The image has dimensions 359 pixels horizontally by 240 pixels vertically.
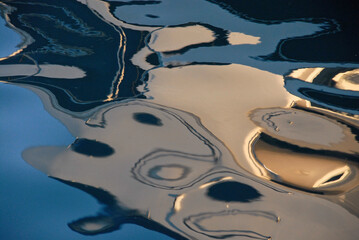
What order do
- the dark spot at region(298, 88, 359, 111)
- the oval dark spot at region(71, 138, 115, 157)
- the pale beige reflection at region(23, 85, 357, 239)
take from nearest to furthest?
the pale beige reflection at region(23, 85, 357, 239)
the oval dark spot at region(71, 138, 115, 157)
the dark spot at region(298, 88, 359, 111)

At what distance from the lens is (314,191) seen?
656 millimetres

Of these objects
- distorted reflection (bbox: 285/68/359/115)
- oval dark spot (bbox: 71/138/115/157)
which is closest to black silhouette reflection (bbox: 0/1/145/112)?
oval dark spot (bbox: 71/138/115/157)

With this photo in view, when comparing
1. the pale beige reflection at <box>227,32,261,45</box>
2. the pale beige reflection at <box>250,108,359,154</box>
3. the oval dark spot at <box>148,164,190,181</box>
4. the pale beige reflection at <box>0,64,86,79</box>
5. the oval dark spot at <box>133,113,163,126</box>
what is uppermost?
the pale beige reflection at <box>227,32,261,45</box>

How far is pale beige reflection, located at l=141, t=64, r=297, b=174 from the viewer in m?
0.77

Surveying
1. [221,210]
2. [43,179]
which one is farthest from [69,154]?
[221,210]

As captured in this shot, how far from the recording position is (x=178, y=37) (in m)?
0.98

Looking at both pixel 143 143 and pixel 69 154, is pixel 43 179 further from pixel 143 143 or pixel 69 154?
pixel 143 143

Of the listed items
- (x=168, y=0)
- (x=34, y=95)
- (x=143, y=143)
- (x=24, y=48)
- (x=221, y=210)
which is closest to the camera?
(x=221, y=210)

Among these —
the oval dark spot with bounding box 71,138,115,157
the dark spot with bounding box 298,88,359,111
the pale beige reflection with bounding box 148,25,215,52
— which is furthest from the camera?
the pale beige reflection with bounding box 148,25,215,52

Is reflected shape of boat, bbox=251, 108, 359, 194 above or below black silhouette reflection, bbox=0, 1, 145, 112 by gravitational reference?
below

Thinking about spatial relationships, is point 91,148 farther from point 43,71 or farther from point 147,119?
point 43,71

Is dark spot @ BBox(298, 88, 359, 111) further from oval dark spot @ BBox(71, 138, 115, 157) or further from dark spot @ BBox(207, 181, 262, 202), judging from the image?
oval dark spot @ BBox(71, 138, 115, 157)

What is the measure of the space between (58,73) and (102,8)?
26cm

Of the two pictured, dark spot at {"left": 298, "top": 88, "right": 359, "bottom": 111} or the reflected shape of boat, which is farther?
dark spot at {"left": 298, "top": 88, "right": 359, "bottom": 111}
